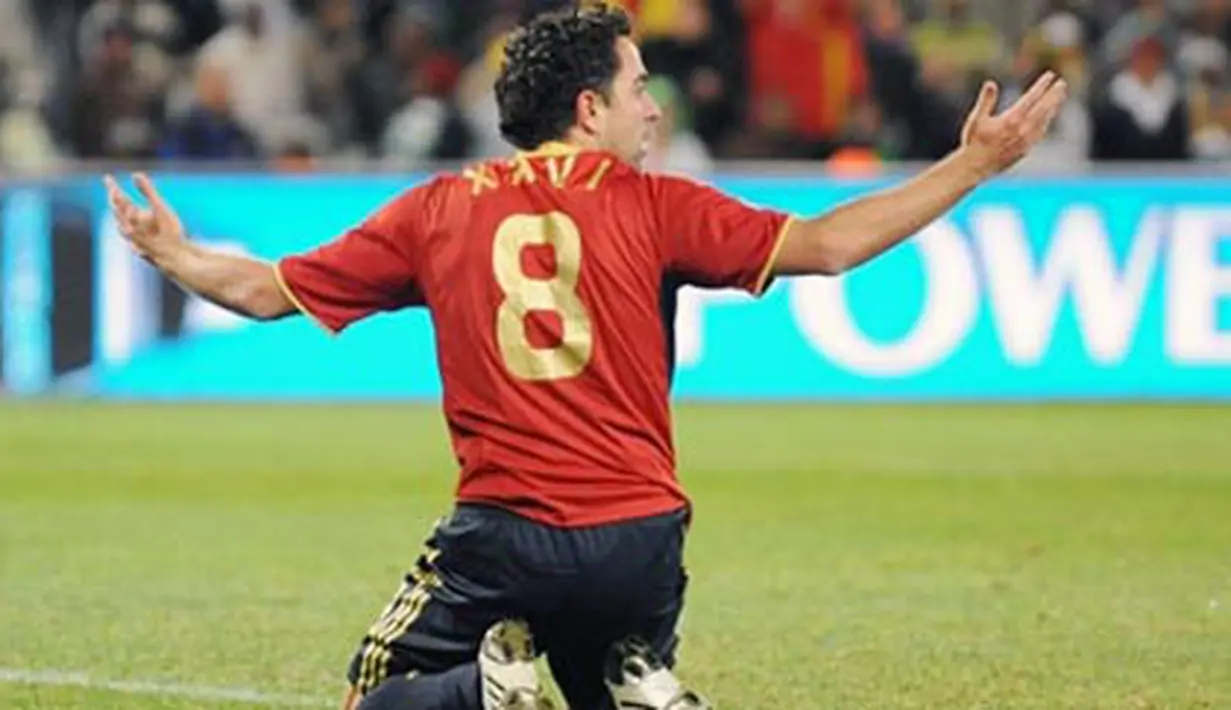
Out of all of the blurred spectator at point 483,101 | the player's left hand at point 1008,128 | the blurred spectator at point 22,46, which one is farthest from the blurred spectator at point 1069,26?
the player's left hand at point 1008,128

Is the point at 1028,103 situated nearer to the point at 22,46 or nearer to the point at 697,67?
the point at 697,67

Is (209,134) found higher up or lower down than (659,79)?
lower down

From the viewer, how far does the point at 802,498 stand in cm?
1375

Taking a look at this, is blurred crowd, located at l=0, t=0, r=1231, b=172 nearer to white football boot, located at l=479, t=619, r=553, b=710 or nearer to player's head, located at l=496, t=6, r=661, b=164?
player's head, located at l=496, t=6, r=661, b=164

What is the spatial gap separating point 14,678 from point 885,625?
8.69 ft

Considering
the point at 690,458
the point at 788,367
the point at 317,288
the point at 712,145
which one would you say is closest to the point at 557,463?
the point at 317,288

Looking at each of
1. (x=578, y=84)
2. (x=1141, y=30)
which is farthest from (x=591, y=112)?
(x=1141, y=30)

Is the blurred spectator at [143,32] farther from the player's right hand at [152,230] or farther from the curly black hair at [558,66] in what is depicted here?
the curly black hair at [558,66]

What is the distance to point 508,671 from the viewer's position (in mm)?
6277

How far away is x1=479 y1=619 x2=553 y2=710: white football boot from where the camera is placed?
6.25m

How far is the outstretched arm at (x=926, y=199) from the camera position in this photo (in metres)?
6.20

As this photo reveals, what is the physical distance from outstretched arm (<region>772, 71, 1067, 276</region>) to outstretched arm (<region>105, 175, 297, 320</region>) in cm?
109

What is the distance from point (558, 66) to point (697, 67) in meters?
14.8

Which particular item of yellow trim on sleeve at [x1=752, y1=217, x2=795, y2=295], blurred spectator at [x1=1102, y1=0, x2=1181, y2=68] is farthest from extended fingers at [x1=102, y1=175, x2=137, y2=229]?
blurred spectator at [x1=1102, y1=0, x2=1181, y2=68]
